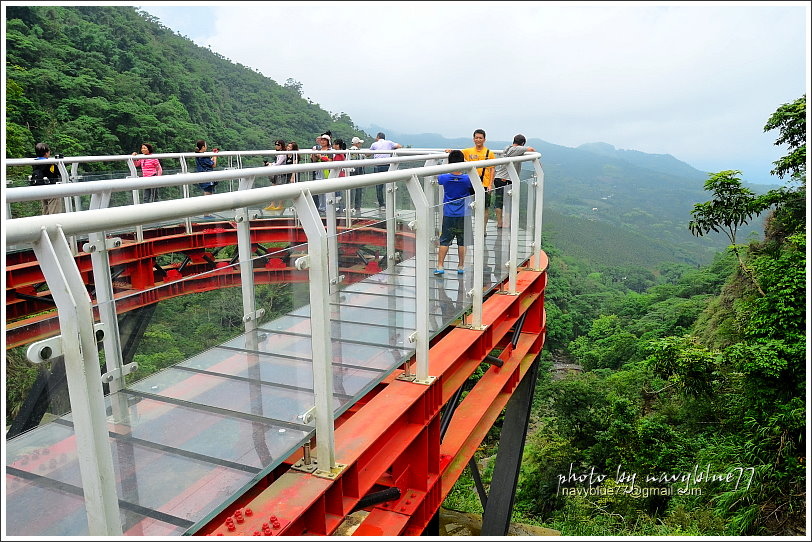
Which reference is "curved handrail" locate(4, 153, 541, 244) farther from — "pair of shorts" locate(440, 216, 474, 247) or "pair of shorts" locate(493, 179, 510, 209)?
"pair of shorts" locate(493, 179, 510, 209)

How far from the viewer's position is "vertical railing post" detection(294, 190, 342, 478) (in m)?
2.56

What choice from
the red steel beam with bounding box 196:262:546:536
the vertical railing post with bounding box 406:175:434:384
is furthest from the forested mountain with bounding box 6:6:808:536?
the vertical railing post with bounding box 406:175:434:384

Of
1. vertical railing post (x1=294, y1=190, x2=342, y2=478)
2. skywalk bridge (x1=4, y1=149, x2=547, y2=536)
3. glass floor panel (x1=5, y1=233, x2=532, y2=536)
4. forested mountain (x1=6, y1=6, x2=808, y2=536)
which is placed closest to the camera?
skywalk bridge (x1=4, y1=149, x2=547, y2=536)

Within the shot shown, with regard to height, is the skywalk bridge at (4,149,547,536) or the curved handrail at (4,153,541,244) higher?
the curved handrail at (4,153,541,244)

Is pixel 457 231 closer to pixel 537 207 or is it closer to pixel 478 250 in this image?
pixel 478 250

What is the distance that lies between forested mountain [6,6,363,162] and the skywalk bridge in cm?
2236

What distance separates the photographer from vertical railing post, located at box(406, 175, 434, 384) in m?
3.60

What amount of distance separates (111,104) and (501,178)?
29.8m

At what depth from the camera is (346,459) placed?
9.73ft

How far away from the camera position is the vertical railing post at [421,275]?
3600 millimetres

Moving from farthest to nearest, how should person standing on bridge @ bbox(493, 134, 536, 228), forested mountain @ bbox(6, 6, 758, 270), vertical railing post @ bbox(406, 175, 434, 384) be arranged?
1. forested mountain @ bbox(6, 6, 758, 270)
2. person standing on bridge @ bbox(493, 134, 536, 228)
3. vertical railing post @ bbox(406, 175, 434, 384)

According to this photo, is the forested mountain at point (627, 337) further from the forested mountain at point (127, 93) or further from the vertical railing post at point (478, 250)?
the vertical railing post at point (478, 250)

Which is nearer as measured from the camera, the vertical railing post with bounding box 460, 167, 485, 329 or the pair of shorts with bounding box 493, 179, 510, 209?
the vertical railing post with bounding box 460, 167, 485, 329

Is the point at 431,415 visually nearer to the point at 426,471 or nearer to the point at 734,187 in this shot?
the point at 426,471
